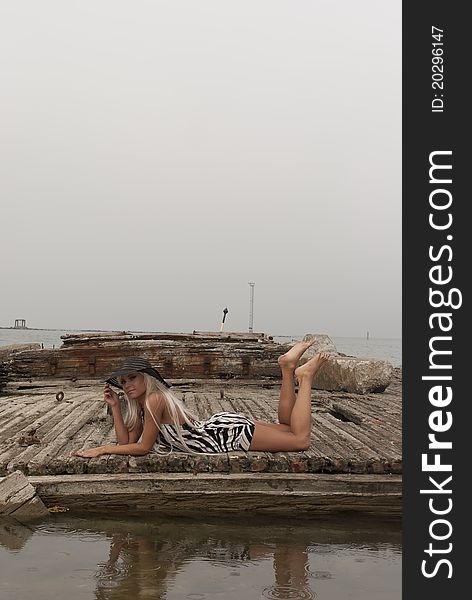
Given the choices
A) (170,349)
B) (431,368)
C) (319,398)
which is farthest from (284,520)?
(170,349)

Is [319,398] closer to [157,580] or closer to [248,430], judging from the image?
[248,430]

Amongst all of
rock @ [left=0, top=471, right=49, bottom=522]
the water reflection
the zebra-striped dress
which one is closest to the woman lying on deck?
the zebra-striped dress

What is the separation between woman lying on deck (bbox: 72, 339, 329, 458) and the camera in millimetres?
6020

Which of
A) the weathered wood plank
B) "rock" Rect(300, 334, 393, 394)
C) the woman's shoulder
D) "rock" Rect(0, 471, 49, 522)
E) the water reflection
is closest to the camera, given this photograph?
the water reflection

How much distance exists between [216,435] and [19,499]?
6.11 ft

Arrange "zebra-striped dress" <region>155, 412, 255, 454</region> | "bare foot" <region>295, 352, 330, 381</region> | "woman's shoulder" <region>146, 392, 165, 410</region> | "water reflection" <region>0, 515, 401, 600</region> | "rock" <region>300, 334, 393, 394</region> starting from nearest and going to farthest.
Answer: "water reflection" <region>0, 515, 401, 600</region>, "woman's shoulder" <region>146, 392, 165, 410</region>, "zebra-striped dress" <region>155, 412, 255, 454</region>, "bare foot" <region>295, 352, 330, 381</region>, "rock" <region>300, 334, 393, 394</region>

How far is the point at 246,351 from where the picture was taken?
44.9 feet

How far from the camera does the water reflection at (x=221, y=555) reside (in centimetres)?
423

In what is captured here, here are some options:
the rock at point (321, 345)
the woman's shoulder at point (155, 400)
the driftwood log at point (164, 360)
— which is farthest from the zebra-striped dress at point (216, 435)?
the rock at point (321, 345)

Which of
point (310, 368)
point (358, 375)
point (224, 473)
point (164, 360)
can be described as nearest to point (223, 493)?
point (224, 473)

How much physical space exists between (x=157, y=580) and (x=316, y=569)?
1111mm

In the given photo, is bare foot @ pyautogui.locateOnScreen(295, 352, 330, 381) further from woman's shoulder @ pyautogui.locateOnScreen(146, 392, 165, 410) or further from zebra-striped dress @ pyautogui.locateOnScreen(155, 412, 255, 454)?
woman's shoulder @ pyautogui.locateOnScreen(146, 392, 165, 410)

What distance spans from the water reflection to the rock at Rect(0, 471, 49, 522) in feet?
0.44

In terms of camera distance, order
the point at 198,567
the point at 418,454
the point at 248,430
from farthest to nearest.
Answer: the point at 248,430 → the point at 198,567 → the point at 418,454
